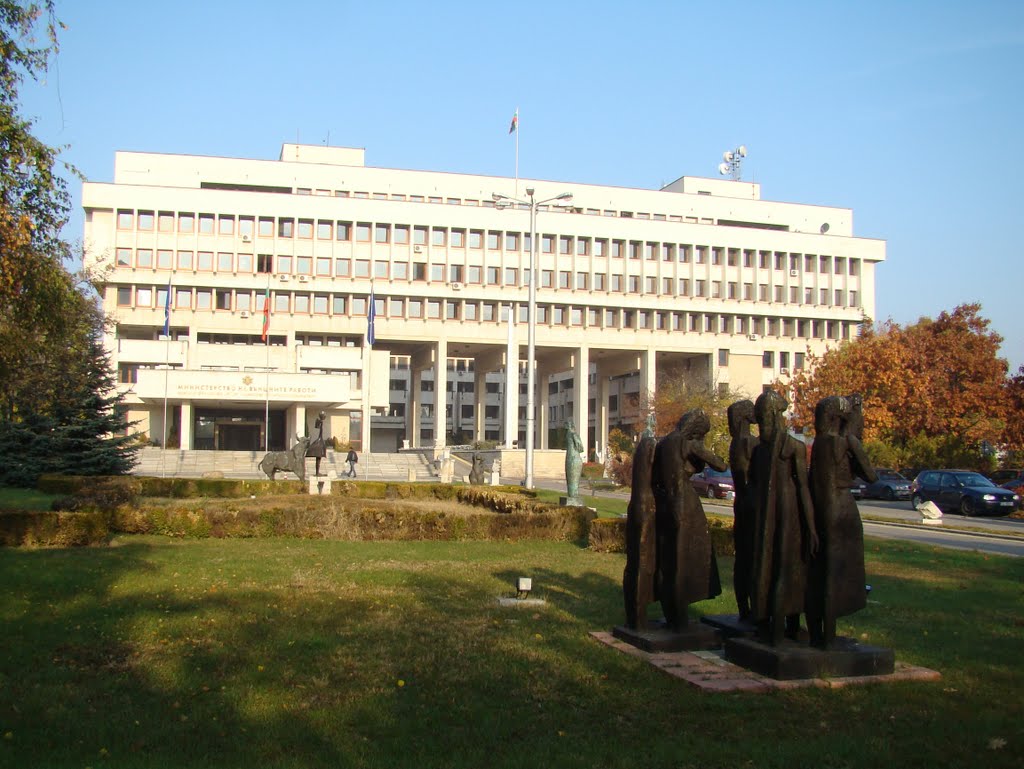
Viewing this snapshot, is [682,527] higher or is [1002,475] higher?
[682,527]

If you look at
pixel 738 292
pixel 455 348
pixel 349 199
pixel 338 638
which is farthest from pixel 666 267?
pixel 338 638

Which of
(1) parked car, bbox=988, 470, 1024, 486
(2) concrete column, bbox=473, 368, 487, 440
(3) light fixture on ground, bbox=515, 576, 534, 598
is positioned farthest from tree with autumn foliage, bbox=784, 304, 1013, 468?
(3) light fixture on ground, bbox=515, 576, 534, 598

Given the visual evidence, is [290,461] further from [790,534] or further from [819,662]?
[819,662]

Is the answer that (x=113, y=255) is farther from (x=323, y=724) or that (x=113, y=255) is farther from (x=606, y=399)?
(x=323, y=724)

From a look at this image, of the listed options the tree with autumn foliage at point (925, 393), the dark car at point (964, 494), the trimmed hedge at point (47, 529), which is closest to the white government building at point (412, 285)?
the tree with autumn foliage at point (925, 393)

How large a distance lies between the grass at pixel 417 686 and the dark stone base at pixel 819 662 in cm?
27

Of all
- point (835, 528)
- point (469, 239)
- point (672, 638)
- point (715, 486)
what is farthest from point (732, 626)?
point (469, 239)

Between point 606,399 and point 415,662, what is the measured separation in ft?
230

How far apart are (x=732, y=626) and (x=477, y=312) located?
205ft

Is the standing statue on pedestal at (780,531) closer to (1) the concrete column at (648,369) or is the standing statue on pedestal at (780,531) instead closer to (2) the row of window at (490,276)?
(2) the row of window at (490,276)

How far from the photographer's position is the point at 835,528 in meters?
7.37

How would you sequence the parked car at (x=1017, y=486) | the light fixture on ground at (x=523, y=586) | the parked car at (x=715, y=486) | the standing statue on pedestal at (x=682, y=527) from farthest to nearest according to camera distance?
the parked car at (x=715, y=486) → the parked car at (x=1017, y=486) → the light fixture on ground at (x=523, y=586) → the standing statue on pedestal at (x=682, y=527)

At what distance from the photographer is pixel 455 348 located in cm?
7319

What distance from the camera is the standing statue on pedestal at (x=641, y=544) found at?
837 centimetres
